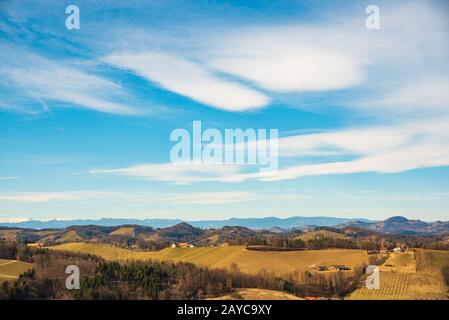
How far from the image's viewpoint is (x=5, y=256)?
155500mm

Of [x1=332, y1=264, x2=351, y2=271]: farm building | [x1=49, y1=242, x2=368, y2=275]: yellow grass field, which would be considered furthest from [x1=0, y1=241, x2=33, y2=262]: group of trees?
[x1=332, y1=264, x2=351, y2=271]: farm building

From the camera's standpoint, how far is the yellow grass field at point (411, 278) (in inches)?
4139

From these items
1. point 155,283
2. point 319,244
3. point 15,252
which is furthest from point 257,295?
point 319,244

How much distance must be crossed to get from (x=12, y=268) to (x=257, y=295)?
85.0 meters

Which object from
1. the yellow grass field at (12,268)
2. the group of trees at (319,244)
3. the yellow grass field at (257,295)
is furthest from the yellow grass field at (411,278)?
the yellow grass field at (12,268)

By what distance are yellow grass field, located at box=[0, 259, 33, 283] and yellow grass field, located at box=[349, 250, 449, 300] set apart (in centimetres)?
9355

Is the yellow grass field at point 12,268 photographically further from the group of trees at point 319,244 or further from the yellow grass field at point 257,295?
the group of trees at point 319,244

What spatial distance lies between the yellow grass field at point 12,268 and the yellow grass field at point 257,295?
64763 millimetres

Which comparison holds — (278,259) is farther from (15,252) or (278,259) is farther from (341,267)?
(15,252)
